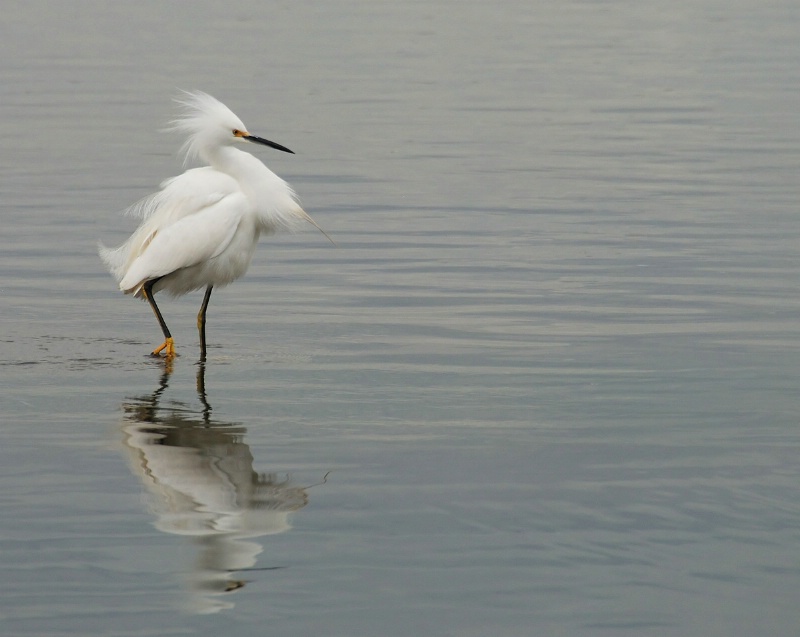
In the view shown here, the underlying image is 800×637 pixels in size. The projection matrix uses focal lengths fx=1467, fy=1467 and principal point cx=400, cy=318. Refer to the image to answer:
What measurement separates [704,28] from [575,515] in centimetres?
3160

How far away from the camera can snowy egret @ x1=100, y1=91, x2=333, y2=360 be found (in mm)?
9500

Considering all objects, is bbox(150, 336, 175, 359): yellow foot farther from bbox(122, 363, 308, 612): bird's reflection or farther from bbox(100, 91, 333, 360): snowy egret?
bbox(122, 363, 308, 612): bird's reflection

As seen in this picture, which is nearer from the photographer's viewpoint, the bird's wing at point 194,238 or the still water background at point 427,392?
the still water background at point 427,392

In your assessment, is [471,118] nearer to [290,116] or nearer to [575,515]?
[290,116]

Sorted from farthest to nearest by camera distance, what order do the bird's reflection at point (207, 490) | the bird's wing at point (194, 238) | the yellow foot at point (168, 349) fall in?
the bird's wing at point (194, 238) < the yellow foot at point (168, 349) < the bird's reflection at point (207, 490)

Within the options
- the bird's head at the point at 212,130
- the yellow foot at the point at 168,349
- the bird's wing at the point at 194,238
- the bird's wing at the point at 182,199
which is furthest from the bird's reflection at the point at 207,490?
the bird's head at the point at 212,130

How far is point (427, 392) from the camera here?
826 cm

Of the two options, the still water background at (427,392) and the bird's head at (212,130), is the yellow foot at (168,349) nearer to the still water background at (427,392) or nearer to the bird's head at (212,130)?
the still water background at (427,392)

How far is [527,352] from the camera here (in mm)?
9141

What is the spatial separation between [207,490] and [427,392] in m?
2.04

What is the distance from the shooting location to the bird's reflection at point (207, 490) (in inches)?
222

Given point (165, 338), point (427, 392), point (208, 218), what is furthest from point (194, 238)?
point (427, 392)

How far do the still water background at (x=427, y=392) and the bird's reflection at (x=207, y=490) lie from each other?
0.02 metres

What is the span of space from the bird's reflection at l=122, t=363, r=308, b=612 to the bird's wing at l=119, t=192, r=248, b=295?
166cm
